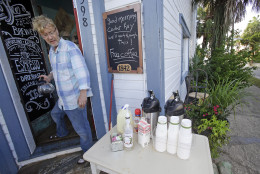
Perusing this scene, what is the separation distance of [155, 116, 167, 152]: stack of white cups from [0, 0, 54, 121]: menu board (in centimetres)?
213

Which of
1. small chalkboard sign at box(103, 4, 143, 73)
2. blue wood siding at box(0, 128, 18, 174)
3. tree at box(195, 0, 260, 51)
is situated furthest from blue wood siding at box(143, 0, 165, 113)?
tree at box(195, 0, 260, 51)

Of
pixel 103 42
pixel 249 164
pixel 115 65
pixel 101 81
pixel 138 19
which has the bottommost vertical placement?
pixel 249 164

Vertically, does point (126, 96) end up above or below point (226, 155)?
above

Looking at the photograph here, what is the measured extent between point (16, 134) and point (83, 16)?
202 cm

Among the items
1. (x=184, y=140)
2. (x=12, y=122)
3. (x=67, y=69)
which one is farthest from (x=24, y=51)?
(x=184, y=140)

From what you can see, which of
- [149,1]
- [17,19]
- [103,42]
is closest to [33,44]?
Result: [17,19]

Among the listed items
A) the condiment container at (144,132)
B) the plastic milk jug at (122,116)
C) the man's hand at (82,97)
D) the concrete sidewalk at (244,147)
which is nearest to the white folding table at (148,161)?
the condiment container at (144,132)

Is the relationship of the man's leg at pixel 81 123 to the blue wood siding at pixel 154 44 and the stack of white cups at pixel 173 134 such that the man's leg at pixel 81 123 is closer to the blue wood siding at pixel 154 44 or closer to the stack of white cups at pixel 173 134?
the blue wood siding at pixel 154 44

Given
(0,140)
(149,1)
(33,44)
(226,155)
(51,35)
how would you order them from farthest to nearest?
(33,44) → (226,155) → (0,140) → (51,35) → (149,1)

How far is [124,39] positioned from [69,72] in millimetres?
847

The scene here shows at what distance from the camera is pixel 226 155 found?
7.13 feet

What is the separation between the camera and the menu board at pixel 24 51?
2.08 m

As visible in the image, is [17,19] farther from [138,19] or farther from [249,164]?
[249,164]

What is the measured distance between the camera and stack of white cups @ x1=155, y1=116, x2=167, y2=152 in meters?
0.97
